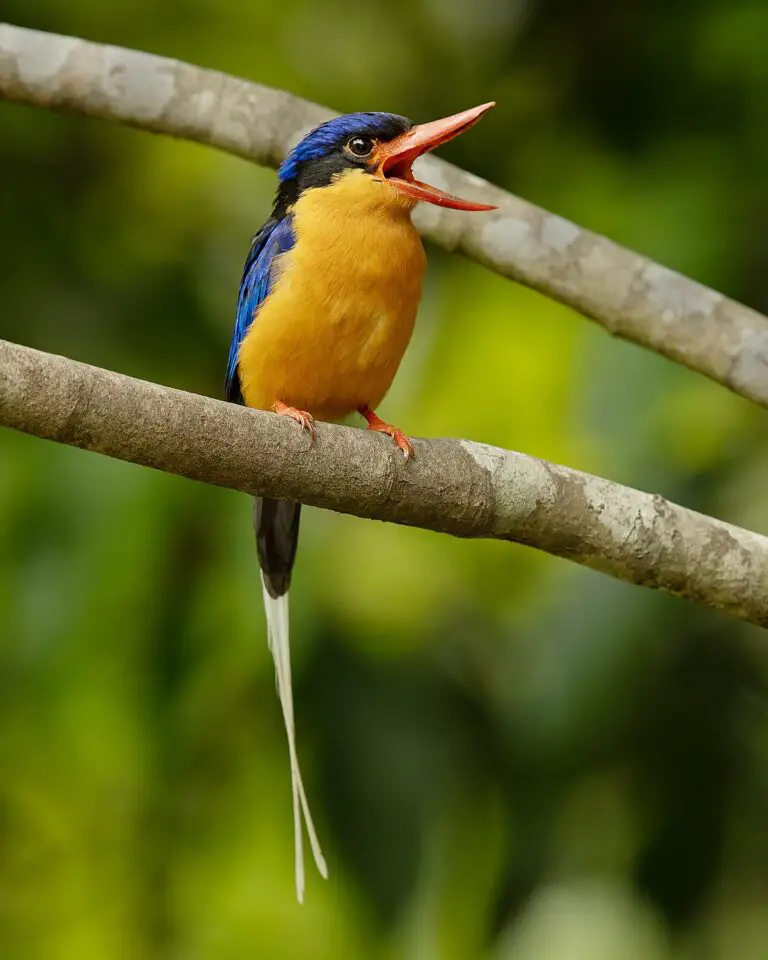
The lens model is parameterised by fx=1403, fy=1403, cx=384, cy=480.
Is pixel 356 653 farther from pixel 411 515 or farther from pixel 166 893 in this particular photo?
pixel 411 515

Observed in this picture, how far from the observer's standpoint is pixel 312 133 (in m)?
3.12

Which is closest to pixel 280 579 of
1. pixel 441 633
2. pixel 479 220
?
pixel 441 633

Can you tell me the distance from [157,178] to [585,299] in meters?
1.76

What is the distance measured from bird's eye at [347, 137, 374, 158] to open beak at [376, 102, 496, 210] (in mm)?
30

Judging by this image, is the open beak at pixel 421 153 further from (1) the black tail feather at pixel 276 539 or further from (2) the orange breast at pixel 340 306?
(1) the black tail feather at pixel 276 539

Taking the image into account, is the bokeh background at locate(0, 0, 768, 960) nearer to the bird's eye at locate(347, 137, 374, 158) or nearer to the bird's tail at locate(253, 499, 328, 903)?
the bird's tail at locate(253, 499, 328, 903)

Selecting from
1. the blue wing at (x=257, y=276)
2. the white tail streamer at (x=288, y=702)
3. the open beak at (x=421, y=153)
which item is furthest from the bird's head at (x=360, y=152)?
the white tail streamer at (x=288, y=702)

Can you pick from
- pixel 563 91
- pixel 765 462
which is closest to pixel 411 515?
pixel 765 462

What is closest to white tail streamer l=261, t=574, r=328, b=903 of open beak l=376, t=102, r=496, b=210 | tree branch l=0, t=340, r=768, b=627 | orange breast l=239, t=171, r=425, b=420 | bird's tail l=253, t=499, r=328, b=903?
bird's tail l=253, t=499, r=328, b=903

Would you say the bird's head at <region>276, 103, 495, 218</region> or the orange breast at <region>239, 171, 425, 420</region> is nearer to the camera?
the orange breast at <region>239, 171, 425, 420</region>

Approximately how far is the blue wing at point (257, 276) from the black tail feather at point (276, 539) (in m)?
0.27

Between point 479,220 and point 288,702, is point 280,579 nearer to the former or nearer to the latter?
point 288,702

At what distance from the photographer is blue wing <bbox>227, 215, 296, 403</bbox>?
10.2 feet

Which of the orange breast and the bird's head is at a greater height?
the bird's head
